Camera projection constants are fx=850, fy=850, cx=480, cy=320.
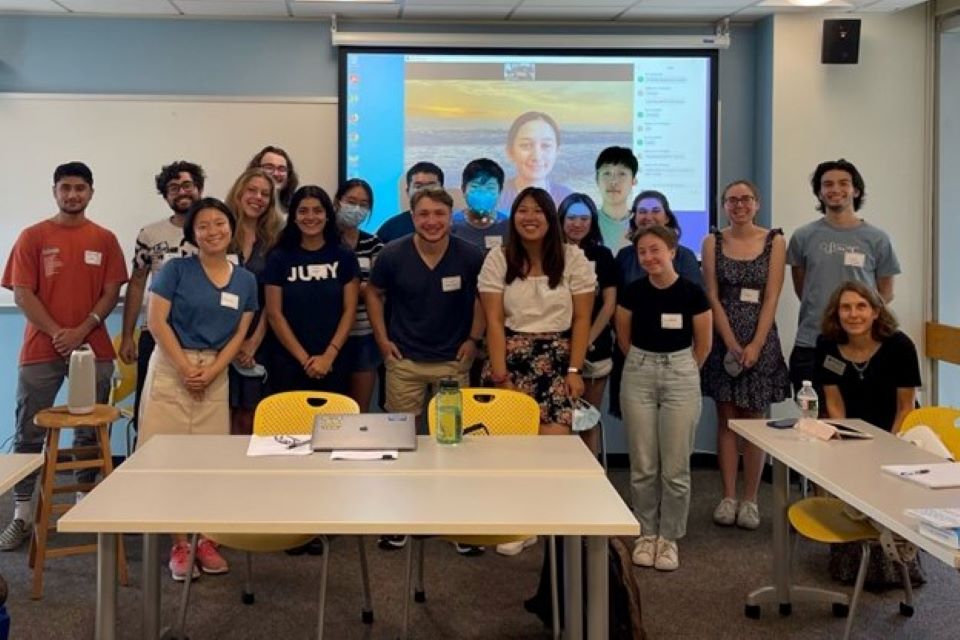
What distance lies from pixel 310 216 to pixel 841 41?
3.23m

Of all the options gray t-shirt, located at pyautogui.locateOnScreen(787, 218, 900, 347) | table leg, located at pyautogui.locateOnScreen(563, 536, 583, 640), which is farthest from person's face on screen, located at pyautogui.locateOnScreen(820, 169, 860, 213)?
table leg, located at pyautogui.locateOnScreen(563, 536, 583, 640)

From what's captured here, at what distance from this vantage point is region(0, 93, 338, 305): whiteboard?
4.82 meters

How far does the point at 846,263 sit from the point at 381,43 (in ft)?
9.20

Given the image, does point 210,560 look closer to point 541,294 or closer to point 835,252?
point 541,294

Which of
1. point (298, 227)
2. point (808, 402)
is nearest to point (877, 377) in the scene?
point (808, 402)

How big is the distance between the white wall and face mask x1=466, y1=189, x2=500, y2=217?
5.60 feet

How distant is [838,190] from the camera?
4004 mm

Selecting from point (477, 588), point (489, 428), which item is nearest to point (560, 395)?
point (489, 428)

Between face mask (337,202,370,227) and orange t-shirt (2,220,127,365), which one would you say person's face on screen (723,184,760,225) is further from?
orange t-shirt (2,220,127,365)

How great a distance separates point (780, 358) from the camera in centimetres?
411

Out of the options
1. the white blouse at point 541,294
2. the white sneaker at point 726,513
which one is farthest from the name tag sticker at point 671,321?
the white sneaker at point 726,513

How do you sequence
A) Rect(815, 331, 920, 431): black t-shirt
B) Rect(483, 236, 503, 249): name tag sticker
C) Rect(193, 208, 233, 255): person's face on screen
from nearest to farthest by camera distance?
1. Rect(815, 331, 920, 431): black t-shirt
2. Rect(193, 208, 233, 255): person's face on screen
3. Rect(483, 236, 503, 249): name tag sticker

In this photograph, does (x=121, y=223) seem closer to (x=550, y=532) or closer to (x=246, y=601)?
(x=246, y=601)

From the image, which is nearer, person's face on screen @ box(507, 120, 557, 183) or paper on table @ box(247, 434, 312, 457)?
paper on table @ box(247, 434, 312, 457)
